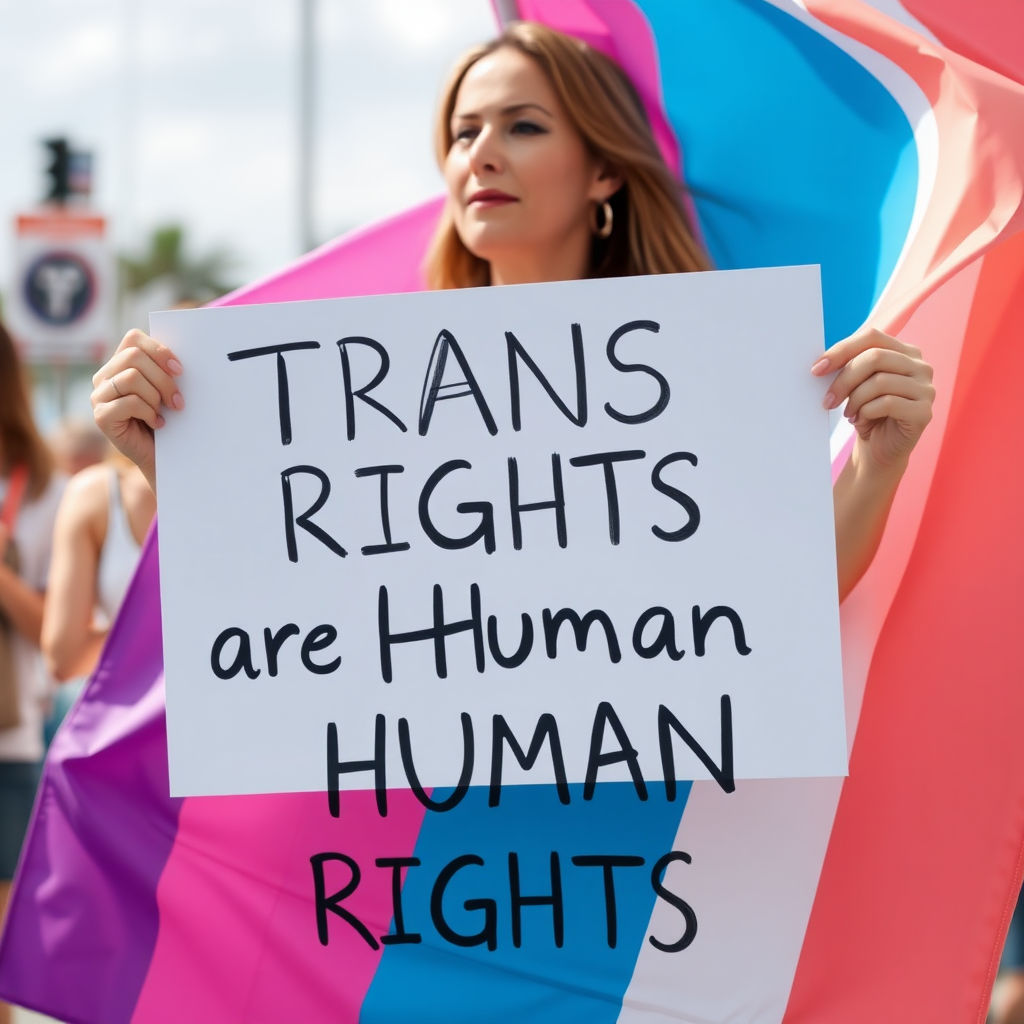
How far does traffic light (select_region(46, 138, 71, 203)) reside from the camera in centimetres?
1052

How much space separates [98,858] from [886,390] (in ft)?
4.33

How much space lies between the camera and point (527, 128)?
222 cm

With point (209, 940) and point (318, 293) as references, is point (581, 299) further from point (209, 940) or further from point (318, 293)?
point (209, 940)

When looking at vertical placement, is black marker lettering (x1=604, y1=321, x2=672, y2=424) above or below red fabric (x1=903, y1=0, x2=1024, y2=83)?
below

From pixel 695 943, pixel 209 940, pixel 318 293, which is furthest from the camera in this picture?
pixel 318 293

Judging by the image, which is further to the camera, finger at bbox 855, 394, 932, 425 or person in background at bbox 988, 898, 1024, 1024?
person in background at bbox 988, 898, 1024, 1024

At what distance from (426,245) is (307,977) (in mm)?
1241

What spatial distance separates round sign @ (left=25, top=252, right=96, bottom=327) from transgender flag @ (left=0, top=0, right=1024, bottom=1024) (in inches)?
286

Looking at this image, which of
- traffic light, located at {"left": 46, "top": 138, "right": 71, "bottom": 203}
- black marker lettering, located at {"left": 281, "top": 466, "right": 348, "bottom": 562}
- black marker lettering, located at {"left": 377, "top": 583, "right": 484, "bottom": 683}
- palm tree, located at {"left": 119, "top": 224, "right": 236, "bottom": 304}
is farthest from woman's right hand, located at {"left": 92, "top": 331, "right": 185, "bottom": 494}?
palm tree, located at {"left": 119, "top": 224, "right": 236, "bottom": 304}

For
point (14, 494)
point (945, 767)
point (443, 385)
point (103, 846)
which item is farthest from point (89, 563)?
point (945, 767)

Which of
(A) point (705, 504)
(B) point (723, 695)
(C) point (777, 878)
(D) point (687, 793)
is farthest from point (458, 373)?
(C) point (777, 878)

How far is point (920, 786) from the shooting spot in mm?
1834

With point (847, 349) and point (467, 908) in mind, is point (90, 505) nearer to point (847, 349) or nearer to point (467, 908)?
point (467, 908)

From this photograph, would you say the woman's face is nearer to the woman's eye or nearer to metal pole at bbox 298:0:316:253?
the woman's eye
